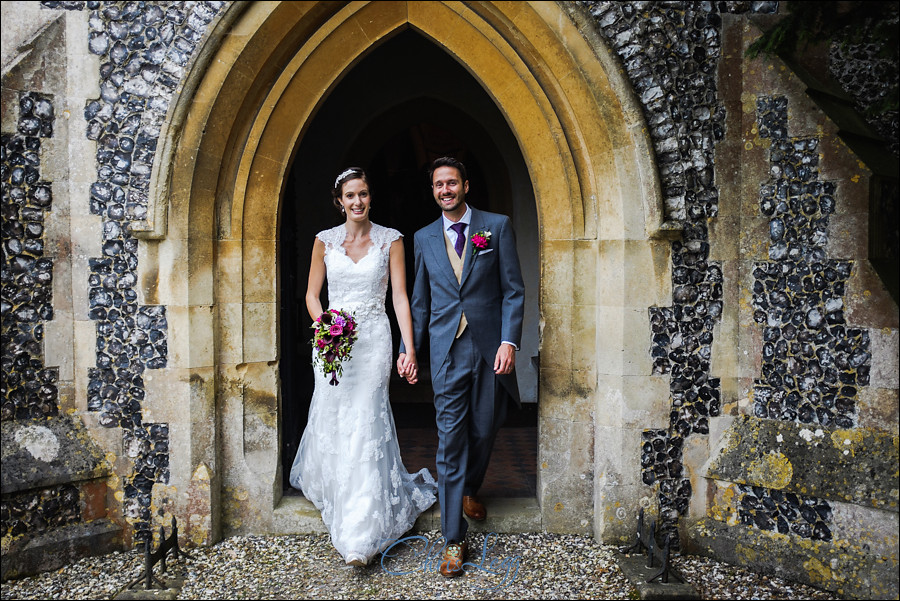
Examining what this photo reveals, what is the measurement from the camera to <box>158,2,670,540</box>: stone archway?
397 centimetres

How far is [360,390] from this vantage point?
4.13 metres

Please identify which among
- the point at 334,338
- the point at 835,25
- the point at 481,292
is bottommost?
the point at 334,338

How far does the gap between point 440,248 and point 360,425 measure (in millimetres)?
1122

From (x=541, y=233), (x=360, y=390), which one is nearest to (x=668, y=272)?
(x=541, y=233)

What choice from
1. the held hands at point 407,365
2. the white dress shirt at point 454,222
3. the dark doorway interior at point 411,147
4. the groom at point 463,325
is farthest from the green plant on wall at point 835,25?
the dark doorway interior at point 411,147

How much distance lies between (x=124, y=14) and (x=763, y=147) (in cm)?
368

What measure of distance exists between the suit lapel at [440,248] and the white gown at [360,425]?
0.90ft

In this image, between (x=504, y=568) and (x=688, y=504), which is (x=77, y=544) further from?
(x=688, y=504)

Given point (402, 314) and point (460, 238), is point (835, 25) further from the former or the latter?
point (402, 314)

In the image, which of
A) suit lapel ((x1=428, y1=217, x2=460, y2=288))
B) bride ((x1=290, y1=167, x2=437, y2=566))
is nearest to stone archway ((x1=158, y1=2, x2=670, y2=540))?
bride ((x1=290, y1=167, x2=437, y2=566))

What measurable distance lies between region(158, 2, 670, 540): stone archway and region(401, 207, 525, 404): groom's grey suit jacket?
1.15 ft

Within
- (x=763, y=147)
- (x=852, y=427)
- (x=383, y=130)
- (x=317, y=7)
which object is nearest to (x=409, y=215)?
(x=383, y=130)

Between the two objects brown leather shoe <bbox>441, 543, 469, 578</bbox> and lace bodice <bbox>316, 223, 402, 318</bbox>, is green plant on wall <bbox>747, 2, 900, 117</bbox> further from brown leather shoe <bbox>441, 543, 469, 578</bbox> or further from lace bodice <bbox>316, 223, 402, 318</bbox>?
brown leather shoe <bbox>441, 543, 469, 578</bbox>

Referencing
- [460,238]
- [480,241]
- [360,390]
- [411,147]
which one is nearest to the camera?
[480,241]
